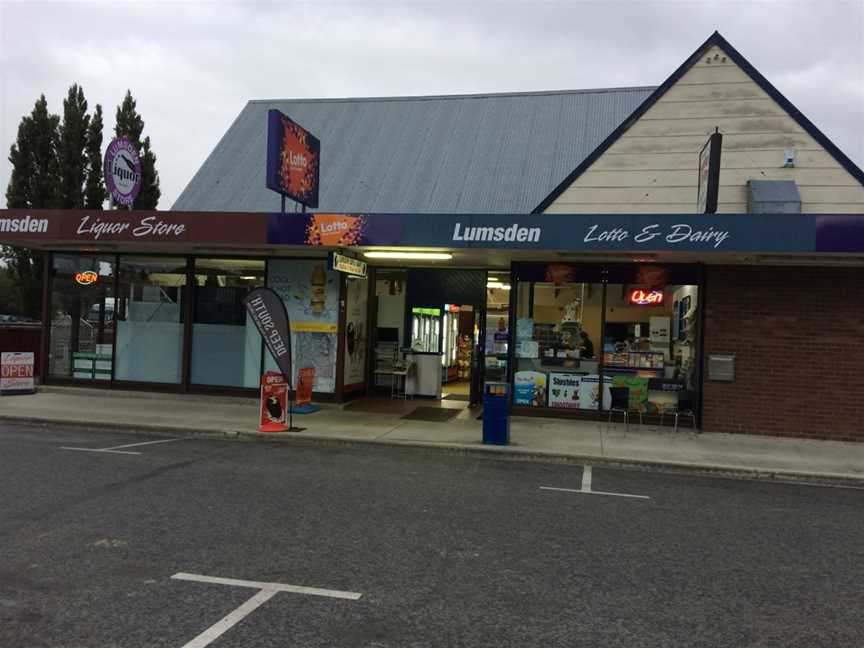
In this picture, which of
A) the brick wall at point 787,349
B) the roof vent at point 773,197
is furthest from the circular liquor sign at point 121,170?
the roof vent at point 773,197

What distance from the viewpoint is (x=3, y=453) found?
885 centimetres

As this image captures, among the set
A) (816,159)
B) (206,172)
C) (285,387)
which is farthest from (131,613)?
(206,172)

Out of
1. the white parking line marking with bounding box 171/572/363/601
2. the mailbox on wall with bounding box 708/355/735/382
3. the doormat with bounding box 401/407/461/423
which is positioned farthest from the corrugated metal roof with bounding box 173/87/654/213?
the white parking line marking with bounding box 171/572/363/601

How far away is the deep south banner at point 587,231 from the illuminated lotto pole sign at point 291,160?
134cm

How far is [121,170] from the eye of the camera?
1510 centimetres

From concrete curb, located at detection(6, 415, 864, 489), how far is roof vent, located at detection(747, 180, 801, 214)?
16.2ft

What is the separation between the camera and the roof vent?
12117 millimetres

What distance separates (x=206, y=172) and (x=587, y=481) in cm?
1748

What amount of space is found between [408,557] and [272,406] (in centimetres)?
629

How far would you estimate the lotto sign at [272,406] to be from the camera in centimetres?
1109

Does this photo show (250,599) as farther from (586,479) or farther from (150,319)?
(150,319)

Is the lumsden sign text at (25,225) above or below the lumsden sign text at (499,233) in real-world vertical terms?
above

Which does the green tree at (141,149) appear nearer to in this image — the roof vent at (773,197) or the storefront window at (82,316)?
the storefront window at (82,316)

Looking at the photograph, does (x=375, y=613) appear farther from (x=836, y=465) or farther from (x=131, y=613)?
(x=836, y=465)
